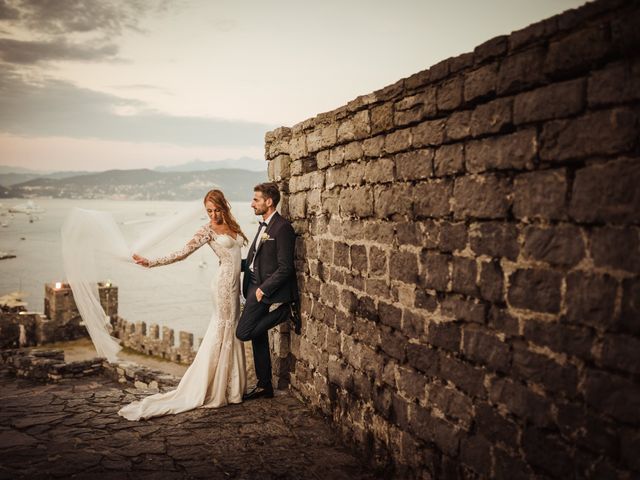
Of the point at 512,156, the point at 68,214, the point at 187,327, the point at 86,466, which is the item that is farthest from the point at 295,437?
the point at 187,327

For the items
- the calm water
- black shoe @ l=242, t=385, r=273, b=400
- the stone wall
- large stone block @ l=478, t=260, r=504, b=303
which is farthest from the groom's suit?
the calm water

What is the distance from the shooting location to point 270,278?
4727mm

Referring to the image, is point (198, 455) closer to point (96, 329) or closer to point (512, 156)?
point (96, 329)

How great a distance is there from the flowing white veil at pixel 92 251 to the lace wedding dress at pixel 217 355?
19.4 inches

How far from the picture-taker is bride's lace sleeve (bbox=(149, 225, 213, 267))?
5004 mm

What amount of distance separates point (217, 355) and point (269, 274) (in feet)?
3.52

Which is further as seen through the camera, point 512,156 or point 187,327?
point 187,327

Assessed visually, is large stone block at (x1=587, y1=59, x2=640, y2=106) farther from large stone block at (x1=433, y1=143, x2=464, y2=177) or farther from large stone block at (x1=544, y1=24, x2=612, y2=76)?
large stone block at (x1=433, y1=143, x2=464, y2=177)

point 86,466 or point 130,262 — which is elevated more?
point 130,262

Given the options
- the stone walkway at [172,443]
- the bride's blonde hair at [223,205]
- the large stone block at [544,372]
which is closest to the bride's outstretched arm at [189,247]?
the bride's blonde hair at [223,205]

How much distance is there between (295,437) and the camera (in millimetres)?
4199

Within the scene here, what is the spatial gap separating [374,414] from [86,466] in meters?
2.34

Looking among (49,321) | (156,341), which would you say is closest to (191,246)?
(156,341)

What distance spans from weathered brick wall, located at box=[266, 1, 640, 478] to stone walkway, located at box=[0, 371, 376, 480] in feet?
1.63
